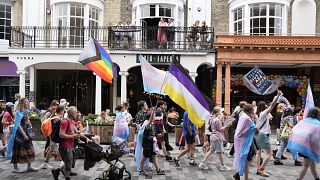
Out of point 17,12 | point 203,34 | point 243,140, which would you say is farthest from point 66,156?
point 17,12

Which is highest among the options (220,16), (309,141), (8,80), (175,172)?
(220,16)

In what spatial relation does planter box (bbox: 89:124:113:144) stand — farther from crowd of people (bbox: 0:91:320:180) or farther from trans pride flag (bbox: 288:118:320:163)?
trans pride flag (bbox: 288:118:320:163)

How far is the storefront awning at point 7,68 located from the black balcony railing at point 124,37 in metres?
2.29

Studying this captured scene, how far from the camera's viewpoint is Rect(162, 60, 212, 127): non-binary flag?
9695 millimetres

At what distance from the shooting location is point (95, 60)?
39.5ft

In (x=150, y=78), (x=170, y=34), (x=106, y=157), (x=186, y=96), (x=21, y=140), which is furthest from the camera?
(x=170, y=34)

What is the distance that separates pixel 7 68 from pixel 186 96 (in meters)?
16.3

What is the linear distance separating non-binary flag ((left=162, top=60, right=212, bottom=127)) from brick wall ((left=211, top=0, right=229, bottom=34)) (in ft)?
45.0

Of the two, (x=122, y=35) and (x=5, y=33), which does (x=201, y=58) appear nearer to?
(x=122, y=35)

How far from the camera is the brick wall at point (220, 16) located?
906 inches

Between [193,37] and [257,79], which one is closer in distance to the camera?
[257,79]

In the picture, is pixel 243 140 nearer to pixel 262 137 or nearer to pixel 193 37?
pixel 262 137

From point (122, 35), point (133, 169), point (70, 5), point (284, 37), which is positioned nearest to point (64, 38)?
point (70, 5)

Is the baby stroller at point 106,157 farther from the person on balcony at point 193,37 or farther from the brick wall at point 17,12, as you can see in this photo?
the brick wall at point 17,12
